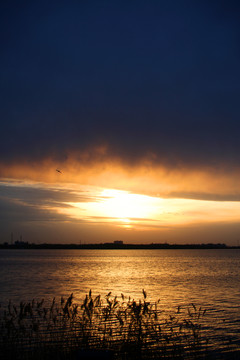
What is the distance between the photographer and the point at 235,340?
18000mm

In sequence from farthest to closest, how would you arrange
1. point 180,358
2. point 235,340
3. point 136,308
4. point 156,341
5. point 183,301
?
point 183,301 < point 235,340 < point 156,341 < point 136,308 < point 180,358

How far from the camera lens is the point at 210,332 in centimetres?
2003

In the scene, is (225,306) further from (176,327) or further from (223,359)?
(223,359)

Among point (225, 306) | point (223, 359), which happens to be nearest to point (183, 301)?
point (225, 306)

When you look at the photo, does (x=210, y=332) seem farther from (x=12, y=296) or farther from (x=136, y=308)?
(x=12, y=296)

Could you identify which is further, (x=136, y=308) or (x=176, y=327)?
(x=176, y=327)

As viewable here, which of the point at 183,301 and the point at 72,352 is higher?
the point at 72,352

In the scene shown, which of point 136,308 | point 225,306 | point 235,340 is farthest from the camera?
point 225,306

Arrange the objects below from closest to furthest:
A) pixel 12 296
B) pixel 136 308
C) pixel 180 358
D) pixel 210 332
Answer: pixel 180 358 → pixel 136 308 → pixel 210 332 → pixel 12 296

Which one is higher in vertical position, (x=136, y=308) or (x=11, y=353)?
(x=136, y=308)

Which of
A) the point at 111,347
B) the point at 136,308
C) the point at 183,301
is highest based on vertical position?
the point at 136,308

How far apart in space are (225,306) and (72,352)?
853 inches

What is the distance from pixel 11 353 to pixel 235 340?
11475 mm

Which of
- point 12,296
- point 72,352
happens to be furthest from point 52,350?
point 12,296
